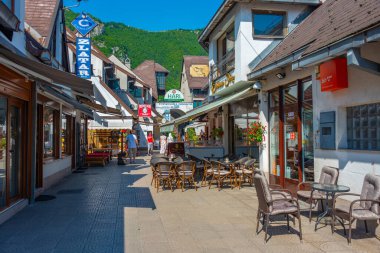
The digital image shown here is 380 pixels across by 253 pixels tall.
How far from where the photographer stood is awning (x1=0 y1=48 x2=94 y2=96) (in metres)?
5.64

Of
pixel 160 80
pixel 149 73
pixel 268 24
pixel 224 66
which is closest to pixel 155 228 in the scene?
pixel 268 24

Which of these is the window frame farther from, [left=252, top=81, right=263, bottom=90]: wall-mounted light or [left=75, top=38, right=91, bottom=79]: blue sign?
[left=75, top=38, right=91, bottom=79]: blue sign

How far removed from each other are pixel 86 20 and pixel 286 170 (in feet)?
36.4

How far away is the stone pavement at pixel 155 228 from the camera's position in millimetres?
5438

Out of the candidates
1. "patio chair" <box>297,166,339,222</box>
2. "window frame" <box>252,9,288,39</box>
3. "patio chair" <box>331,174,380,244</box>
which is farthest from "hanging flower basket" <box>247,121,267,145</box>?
"patio chair" <box>331,174,380,244</box>

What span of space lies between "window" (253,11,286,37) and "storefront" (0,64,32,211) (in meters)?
7.20

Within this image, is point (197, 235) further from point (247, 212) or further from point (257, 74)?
point (257, 74)

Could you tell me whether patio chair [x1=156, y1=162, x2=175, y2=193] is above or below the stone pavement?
above

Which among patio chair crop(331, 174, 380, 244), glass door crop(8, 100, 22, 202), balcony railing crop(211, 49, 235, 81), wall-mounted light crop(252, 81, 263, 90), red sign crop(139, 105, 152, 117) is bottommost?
patio chair crop(331, 174, 380, 244)

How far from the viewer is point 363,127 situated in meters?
6.84

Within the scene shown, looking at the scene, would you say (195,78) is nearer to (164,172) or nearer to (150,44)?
(164,172)

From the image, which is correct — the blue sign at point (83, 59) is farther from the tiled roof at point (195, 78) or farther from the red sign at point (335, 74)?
the tiled roof at point (195, 78)

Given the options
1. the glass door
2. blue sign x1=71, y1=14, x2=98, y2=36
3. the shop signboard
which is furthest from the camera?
the shop signboard

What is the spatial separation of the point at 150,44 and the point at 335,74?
9469cm
